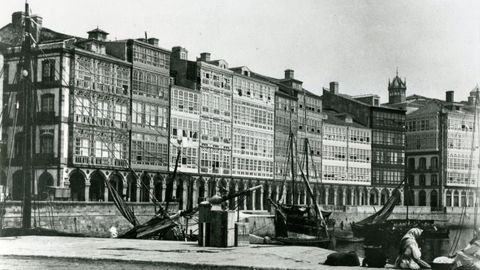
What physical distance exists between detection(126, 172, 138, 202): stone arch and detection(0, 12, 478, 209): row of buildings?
11 centimetres

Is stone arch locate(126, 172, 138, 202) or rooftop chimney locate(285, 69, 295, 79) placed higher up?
rooftop chimney locate(285, 69, 295, 79)

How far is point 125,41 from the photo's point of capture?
5766cm

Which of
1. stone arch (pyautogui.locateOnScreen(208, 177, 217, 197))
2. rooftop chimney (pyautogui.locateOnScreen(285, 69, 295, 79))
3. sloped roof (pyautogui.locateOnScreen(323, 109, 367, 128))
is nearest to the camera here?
stone arch (pyautogui.locateOnScreen(208, 177, 217, 197))

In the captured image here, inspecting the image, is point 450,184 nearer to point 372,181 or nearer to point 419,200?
point 419,200

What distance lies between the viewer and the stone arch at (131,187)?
56.8 meters

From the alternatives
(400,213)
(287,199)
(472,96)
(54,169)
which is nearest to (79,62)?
(54,169)

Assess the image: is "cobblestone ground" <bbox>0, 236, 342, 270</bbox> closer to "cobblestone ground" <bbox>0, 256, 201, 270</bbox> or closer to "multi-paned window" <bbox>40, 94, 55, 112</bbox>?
"cobblestone ground" <bbox>0, 256, 201, 270</bbox>

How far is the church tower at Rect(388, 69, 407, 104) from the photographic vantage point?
372ft

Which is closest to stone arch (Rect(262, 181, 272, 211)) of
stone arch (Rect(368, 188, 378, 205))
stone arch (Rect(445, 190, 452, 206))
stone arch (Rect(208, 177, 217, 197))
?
stone arch (Rect(208, 177, 217, 197))

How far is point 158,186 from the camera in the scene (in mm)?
60969

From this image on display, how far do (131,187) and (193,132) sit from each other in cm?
896

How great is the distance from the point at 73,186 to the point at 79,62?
30.2 feet

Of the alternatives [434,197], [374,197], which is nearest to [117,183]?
[374,197]

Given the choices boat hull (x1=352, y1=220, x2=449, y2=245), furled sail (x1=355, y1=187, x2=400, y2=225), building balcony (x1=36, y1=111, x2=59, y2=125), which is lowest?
boat hull (x1=352, y1=220, x2=449, y2=245)
